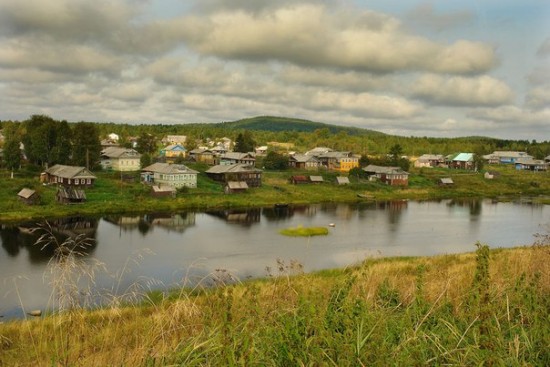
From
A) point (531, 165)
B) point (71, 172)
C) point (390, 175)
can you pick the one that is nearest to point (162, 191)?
point (71, 172)

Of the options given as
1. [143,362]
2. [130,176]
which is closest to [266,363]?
[143,362]

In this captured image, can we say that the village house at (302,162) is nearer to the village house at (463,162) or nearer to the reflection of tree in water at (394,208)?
the reflection of tree in water at (394,208)

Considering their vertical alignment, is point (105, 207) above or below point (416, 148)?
below

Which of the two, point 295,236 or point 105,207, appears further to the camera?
point 105,207

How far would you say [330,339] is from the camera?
4.55m

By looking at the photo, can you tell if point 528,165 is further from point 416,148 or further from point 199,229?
point 199,229

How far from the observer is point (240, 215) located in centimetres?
4334

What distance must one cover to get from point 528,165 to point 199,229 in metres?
87.5

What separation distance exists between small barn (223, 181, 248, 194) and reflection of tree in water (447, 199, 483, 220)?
84.3ft

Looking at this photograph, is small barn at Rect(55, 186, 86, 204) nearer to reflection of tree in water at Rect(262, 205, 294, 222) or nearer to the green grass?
reflection of tree in water at Rect(262, 205, 294, 222)

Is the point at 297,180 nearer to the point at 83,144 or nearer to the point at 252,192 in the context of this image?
the point at 252,192

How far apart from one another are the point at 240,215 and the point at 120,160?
1032 inches

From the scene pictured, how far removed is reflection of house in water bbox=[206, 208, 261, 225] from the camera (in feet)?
132

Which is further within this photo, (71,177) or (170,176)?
(170,176)
